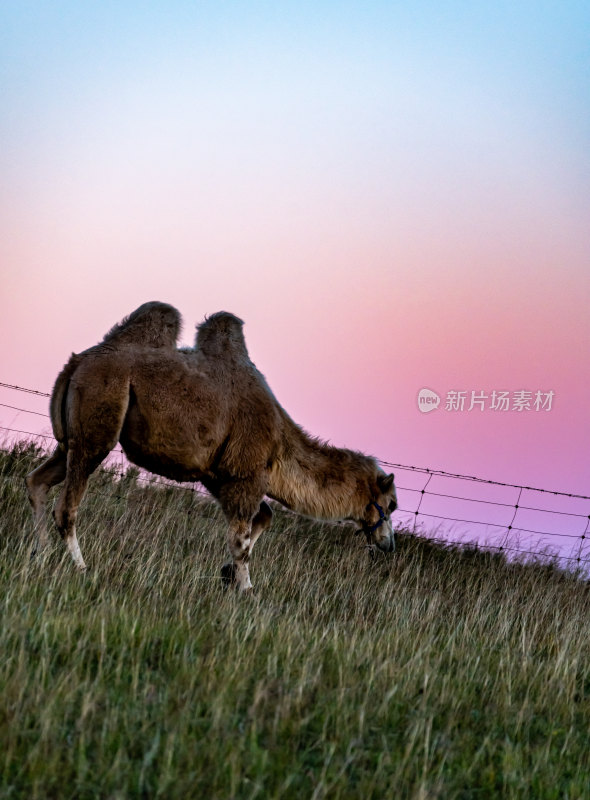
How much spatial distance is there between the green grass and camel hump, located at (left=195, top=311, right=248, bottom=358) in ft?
7.39

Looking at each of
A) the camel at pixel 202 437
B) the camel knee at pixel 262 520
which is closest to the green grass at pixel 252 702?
the camel knee at pixel 262 520

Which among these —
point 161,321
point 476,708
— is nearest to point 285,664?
point 476,708

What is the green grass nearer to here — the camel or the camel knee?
the camel knee

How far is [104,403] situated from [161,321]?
1089 millimetres

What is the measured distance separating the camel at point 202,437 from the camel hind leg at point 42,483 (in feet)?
0.04

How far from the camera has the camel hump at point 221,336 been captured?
9.45 metres

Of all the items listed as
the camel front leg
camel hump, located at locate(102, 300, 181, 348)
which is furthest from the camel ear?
camel hump, located at locate(102, 300, 181, 348)

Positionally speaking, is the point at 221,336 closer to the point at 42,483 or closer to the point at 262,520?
the point at 262,520

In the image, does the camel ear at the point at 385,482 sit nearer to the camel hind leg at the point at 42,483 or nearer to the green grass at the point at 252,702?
the green grass at the point at 252,702

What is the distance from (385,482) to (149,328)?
304 centimetres

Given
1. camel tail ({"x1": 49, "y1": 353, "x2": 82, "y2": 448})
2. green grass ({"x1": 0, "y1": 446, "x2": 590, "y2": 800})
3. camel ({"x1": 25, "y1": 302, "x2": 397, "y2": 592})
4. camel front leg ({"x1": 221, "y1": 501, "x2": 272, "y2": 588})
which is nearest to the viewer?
green grass ({"x1": 0, "y1": 446, "x2": 590, "y2": 800})

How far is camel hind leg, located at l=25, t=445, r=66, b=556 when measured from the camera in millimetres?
8992

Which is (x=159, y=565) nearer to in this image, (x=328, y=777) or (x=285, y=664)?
(x=285, y=664)

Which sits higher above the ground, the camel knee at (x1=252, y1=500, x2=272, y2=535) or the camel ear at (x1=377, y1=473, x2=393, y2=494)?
the camel ear at (x1=377, y1=473, x2=393, y2=494)
